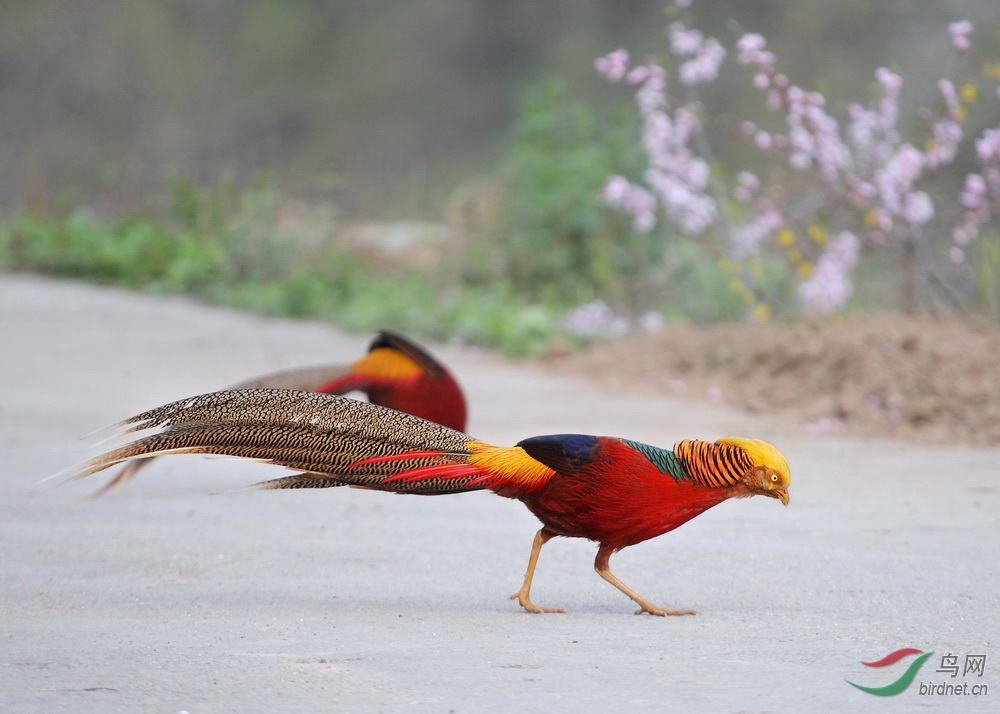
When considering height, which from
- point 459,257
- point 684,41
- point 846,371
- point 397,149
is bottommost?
point 846,371

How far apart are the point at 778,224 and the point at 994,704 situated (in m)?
7.17

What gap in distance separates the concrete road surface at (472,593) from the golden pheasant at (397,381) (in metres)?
0.50

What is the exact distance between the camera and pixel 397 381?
5.73m

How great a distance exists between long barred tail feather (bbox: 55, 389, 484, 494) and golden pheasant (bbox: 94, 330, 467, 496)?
1727 millimetres

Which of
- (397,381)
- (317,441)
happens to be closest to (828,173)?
(397,381)

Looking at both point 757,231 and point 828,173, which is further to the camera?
point 757,231

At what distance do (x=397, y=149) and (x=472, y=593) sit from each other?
19.2 meters

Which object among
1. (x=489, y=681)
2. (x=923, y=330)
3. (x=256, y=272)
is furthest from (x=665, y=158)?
(x=489, y=681)

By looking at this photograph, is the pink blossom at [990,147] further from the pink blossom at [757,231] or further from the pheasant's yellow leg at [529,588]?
the pheasant's yellow leg at [529,588]

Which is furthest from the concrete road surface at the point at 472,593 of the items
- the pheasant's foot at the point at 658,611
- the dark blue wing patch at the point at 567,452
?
the dark blue wing patch at the point at 567,452

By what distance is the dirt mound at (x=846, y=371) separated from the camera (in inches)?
301

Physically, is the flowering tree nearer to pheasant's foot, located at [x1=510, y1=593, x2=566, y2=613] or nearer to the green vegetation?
the green vegetation

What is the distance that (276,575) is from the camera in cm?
447

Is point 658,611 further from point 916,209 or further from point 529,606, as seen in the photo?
point 916,209
